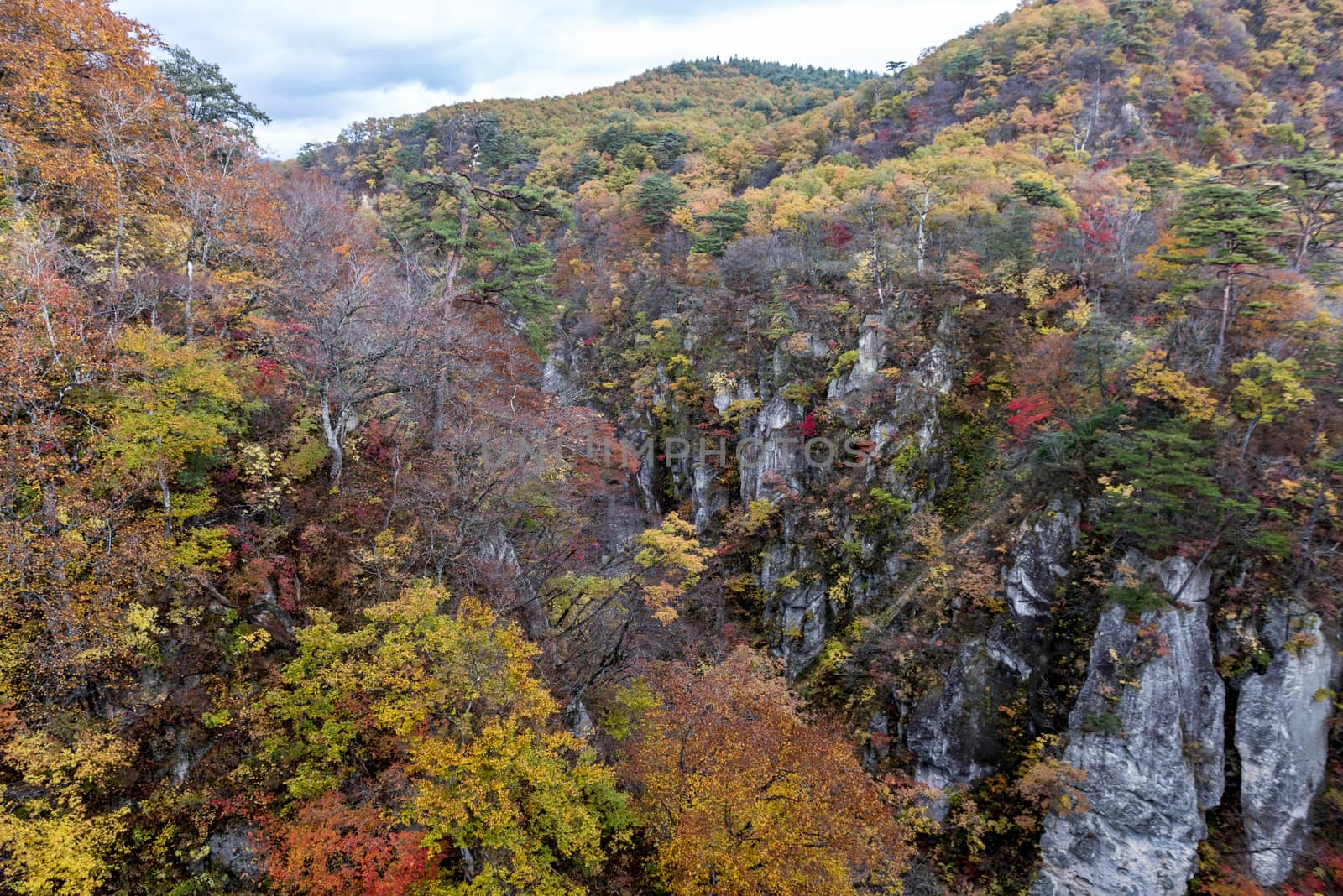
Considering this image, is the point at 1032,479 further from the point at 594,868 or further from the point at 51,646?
the point at 51,646

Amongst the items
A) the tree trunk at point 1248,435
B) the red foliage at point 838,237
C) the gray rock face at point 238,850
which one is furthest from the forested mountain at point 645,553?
the red foliage at point 838,237

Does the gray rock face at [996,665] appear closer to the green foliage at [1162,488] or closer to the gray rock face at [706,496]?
the green foliage at [1162,488]

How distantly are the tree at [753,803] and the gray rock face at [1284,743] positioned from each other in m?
7.61

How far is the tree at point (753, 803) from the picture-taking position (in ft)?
36.5

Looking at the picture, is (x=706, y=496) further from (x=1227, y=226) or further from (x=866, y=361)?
(x=1227, y=226)

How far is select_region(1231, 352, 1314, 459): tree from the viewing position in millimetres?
13031

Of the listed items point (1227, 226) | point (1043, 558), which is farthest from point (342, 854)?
point (1227, 226)

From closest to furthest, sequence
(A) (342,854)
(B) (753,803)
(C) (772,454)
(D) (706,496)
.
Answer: (A) (342,854)
(B) (753,803)
(C) (772,454)
(D) (706,496)

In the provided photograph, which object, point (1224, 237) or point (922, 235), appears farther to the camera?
point (922, 235)

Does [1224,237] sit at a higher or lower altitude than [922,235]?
lower

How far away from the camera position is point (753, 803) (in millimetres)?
11359

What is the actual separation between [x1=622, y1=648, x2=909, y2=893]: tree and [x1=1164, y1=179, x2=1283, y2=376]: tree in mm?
14768

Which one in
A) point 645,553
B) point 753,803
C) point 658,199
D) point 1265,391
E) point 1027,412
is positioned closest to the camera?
point 753,803

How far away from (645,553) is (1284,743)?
1565 centimetres
